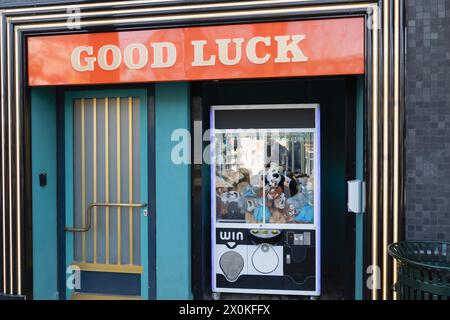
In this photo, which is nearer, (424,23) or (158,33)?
(424,23)

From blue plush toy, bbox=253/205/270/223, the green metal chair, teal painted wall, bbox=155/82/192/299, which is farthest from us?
blue plush toy, bbox=253/205/270/223

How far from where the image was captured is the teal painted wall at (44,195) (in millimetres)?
4215

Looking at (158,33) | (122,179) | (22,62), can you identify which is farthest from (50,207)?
(158,33)

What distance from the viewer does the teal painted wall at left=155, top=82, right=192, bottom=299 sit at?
4113 mm

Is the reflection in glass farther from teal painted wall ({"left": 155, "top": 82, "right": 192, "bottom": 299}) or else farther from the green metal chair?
the green metal chair

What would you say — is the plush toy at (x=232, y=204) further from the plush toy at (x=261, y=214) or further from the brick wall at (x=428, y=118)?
the brick wall at (x=428, y=118)

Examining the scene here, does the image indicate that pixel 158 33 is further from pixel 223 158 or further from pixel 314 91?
pixel 314 91

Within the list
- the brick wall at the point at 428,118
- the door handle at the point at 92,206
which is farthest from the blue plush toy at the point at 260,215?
the brick wall at the point at 428,118

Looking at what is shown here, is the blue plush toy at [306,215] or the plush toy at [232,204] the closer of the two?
the blue plush toy at [306,215]

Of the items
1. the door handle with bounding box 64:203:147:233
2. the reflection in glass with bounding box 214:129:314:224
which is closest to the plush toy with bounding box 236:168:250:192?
the reflection in glass with bounding box 214:129:314:224

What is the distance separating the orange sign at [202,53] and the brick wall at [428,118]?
47 cm

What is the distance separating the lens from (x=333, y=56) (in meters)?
3.62

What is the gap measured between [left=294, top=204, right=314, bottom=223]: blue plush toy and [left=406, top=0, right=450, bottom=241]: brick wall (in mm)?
979

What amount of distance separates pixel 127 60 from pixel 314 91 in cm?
198
